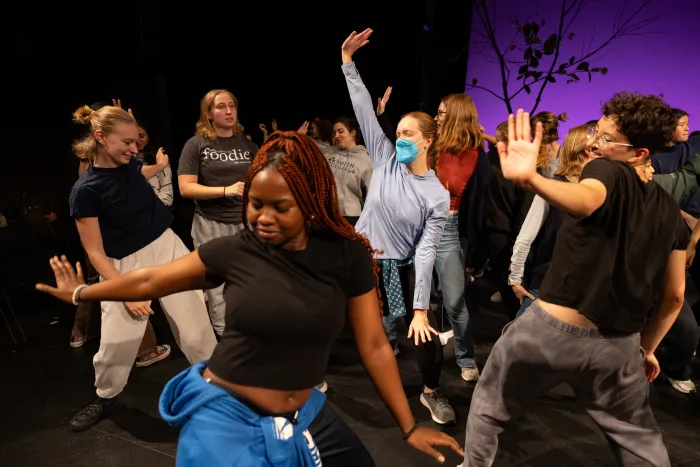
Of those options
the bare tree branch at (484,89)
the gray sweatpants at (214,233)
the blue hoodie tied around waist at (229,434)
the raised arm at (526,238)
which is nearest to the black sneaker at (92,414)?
the gray sweatpants at (214,233)

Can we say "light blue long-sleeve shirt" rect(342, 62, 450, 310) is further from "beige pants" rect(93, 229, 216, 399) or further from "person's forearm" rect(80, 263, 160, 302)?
"person's forearm" rect(80, 263, 160, 302)

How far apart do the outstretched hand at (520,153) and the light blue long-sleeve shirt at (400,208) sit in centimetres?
111

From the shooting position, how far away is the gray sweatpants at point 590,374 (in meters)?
1.90

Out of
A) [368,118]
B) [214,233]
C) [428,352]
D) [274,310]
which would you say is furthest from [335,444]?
[214,233]

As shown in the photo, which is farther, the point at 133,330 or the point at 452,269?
the point at 452,269

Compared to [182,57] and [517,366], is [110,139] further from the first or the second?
[182,57]

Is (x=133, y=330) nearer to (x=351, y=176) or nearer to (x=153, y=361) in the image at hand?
(x=153, y=361)

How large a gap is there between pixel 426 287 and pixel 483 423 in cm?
70

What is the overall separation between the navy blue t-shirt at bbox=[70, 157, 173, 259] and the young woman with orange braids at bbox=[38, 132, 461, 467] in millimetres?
1154

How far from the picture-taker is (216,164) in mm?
3557

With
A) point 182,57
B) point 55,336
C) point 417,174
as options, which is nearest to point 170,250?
point 417,174

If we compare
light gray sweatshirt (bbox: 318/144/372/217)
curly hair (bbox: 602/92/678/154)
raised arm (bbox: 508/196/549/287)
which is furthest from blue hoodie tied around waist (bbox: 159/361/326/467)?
light gray sweatshirt (bbox: 318/144/372/217)

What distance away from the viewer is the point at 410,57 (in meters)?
6.75

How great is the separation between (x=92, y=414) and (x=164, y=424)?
384mm
